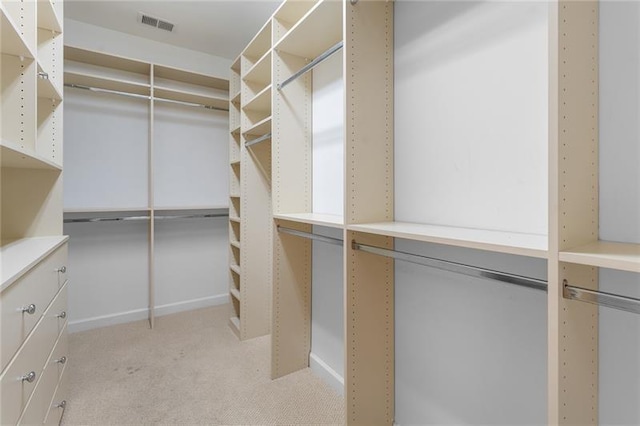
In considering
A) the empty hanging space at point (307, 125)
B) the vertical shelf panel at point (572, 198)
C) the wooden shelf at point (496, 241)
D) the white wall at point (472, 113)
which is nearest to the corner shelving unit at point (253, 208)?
the empty hanging space at point (307, 125)

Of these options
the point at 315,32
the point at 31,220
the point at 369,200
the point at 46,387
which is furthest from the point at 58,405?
the point at 315,32

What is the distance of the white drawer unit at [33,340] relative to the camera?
0.93 meters

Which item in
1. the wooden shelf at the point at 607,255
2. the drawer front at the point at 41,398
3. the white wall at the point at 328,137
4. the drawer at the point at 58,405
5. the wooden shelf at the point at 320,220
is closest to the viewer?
the wooden shelf at the point at 607,255

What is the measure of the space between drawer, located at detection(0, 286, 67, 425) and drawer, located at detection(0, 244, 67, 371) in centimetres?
4

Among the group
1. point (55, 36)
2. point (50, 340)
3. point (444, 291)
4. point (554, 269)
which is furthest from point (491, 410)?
point (55, 36)

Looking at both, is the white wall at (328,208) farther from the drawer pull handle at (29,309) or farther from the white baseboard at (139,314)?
the white baseboard at (139,314)

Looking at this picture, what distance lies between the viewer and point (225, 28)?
9.43 feet

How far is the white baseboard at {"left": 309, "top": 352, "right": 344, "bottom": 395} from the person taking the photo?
2.00 m

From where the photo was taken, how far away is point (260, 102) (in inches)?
101

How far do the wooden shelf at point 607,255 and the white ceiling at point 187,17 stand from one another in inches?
103

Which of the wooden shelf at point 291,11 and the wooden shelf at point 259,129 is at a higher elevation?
the wooden shelf at point 291,11

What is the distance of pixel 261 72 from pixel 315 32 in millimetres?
810

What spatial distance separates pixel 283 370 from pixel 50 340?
4.28 feet

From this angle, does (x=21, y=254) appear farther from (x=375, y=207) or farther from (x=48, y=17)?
(x=375, y=207)
